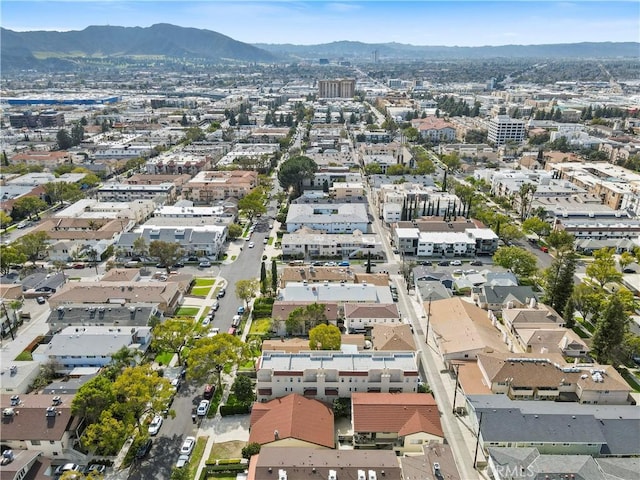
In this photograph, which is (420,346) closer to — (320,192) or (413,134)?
(320,192)

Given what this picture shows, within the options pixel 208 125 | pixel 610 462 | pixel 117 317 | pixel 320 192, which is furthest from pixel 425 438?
pixel 208 125

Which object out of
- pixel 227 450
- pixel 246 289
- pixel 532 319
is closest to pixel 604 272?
pixel 532 319

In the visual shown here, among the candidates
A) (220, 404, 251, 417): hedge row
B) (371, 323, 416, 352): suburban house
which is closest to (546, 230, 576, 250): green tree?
(371, 323, 416, 352): suburban house

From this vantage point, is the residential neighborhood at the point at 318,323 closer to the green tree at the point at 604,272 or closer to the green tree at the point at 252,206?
the green tree at the point at 604,272

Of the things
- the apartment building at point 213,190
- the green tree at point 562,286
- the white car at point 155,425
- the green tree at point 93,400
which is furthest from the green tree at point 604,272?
the apartment building at point 213,190

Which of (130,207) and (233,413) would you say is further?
(130,207)

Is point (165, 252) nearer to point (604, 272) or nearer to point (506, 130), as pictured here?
point (604, 272)

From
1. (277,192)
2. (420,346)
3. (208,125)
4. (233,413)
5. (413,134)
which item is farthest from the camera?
(208,125)
